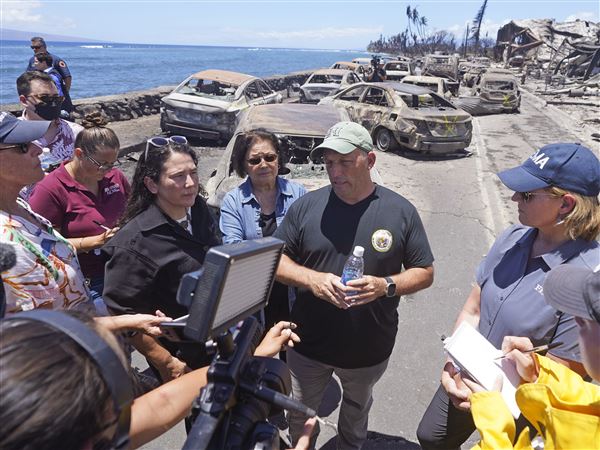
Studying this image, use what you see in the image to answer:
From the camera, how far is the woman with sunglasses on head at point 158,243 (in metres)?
2.12

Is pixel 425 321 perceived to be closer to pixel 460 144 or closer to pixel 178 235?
pixel 178 235

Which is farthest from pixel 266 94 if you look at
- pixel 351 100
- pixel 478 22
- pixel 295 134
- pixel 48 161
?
pixel 478 22

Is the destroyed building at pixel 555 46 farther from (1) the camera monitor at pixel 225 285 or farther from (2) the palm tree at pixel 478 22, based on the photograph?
(1) the camera monitor at pixel 225 285

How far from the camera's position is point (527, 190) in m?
2.09

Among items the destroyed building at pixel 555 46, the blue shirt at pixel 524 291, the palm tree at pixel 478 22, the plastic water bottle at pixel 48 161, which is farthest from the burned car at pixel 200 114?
the palm tree at pixel 478 22

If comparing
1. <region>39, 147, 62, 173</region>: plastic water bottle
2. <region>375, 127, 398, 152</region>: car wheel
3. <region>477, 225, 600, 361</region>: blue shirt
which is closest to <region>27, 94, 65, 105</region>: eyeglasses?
<region>39, 147, 62, 173</region>: plastic water bottle

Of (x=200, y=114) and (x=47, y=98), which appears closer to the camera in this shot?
(x=47, y=98)

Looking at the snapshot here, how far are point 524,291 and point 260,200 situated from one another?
1799 millimetres

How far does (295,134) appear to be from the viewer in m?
5.73

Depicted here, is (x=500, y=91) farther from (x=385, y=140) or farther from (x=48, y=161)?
(x=48, y=161)

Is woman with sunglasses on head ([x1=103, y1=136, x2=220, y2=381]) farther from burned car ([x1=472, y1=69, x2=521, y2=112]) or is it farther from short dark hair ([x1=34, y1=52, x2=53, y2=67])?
burned car ([x1=472, y1=69, x2=521, y2=112])

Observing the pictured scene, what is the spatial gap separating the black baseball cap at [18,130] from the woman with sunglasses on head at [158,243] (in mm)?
506

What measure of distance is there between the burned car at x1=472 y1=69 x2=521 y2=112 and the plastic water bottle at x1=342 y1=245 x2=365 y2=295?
17842mm

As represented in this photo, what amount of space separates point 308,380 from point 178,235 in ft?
3.81
